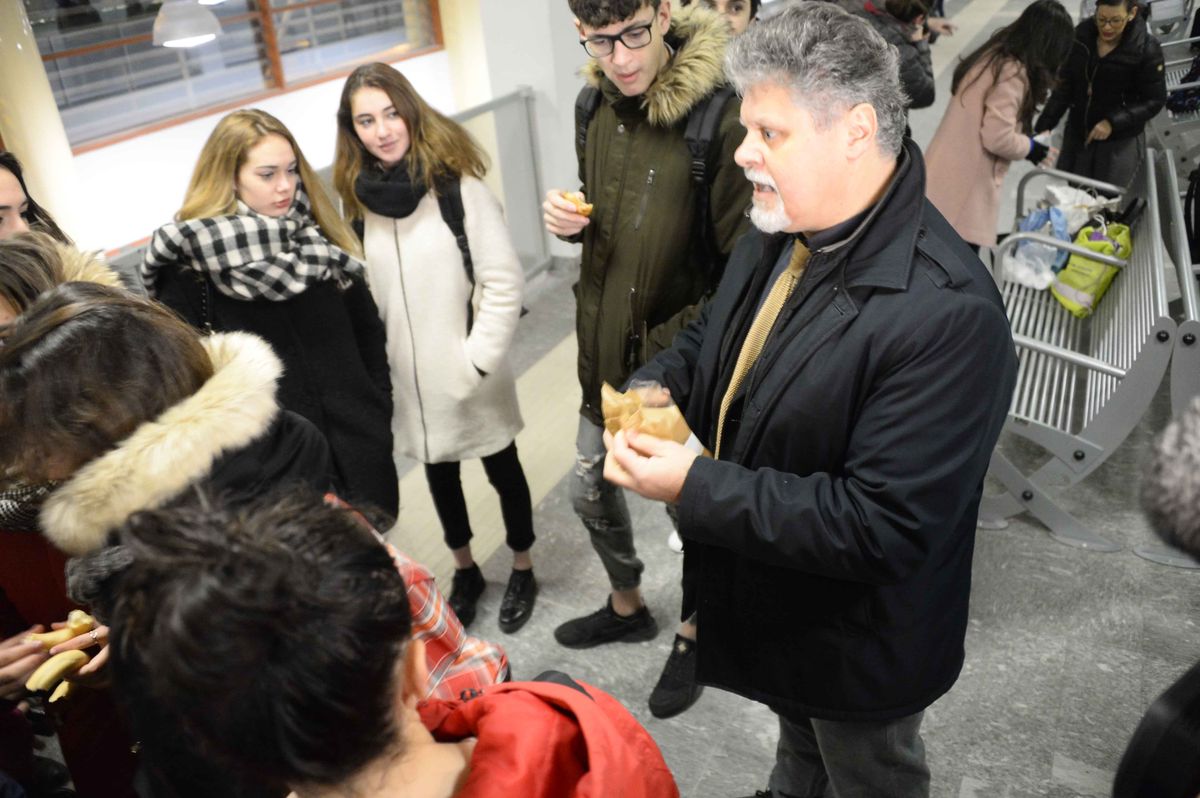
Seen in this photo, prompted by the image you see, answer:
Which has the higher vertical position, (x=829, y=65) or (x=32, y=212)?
(x=829, y=65)

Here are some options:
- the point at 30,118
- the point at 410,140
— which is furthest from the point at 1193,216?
the point at 30,118

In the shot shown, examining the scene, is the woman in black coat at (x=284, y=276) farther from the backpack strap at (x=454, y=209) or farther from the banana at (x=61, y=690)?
the banana at (x=61, y=690)

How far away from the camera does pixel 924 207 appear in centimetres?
151

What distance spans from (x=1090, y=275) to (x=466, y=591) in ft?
9.50

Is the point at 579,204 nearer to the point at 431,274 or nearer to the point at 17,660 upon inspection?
the point at 431,274

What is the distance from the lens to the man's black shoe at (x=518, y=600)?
303 centimetres

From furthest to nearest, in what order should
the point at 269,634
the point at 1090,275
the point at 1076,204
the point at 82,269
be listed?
the point at 1076,204
the point at 1090,275
the point at 82,269
the point at 269,634

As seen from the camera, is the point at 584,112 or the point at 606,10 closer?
the point at 606,10

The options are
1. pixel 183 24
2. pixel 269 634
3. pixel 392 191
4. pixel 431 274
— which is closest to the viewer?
pixel 269 634

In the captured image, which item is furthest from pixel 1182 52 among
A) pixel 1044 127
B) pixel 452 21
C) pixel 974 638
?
pixel 452 21

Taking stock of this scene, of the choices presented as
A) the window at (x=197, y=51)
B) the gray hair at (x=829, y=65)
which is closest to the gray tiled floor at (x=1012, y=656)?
the gray hair at (x=829, y=65)

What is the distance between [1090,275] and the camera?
368 centimetres

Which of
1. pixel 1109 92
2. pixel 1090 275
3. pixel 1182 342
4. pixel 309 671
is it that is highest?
pixel 309 671

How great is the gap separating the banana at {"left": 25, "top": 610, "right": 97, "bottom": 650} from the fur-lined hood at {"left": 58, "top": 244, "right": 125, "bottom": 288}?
2.52 ft
